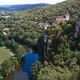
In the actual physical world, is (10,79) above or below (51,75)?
below

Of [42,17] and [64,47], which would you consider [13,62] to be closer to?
[64,47]

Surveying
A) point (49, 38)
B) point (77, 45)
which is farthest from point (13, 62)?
point (77, 45)

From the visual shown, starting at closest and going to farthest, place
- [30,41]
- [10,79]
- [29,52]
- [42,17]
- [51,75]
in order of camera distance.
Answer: [51,75]
[10,79]
[29,52]
[30,41]
[42,17]

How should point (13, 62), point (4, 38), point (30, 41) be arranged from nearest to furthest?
point (13, 62) < point (30, 41) < point (4, 38)

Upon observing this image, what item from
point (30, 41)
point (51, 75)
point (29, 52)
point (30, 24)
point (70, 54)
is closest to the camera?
point (51, 75)

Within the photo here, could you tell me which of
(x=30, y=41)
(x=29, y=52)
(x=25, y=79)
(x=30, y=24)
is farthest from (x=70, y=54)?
(x=30, y=24)

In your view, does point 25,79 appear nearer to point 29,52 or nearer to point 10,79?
point 10,79

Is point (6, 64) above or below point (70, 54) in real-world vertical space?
below

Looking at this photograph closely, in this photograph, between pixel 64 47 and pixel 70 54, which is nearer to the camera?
pixel 70 54

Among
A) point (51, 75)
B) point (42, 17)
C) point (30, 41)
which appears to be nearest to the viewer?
point (51, 75)
